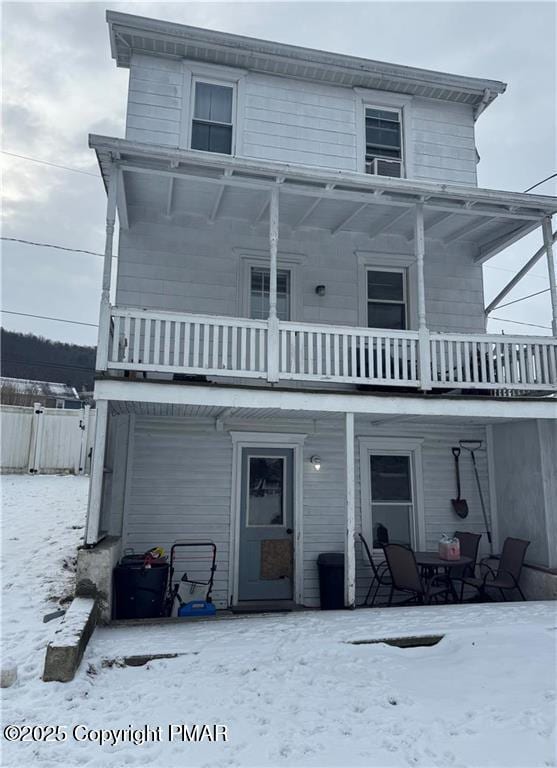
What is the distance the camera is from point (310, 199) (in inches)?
309

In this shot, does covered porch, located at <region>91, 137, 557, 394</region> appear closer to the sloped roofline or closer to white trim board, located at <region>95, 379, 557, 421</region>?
white trim board, located at <region>95, 379, 557, 421</region>

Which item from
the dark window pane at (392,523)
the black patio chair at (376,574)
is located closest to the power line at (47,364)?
the dark window pane at (392,523)

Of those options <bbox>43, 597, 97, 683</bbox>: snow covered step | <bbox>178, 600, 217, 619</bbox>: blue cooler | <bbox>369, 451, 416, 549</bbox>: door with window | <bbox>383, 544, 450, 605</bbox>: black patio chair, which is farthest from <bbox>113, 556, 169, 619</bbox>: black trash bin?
<bbox>369, 451, 416, 549</bbox>: door with window

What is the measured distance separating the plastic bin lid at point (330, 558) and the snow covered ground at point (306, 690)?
1.53 meters

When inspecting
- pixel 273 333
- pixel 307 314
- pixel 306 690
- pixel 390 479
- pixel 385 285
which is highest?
pixel 385 285

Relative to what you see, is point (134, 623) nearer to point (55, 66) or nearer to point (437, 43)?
point (55, 66)

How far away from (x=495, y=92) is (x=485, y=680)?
9590 mm

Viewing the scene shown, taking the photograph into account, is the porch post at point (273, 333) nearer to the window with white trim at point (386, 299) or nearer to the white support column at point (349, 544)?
the white support column at point (349, 544)

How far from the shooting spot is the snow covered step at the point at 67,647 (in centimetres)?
404

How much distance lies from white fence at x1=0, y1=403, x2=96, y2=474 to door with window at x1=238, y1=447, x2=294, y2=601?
Answer: 9.38 metres

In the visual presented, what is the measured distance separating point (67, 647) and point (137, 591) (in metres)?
2.06

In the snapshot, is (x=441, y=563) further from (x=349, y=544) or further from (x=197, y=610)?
(x=197, y=610)

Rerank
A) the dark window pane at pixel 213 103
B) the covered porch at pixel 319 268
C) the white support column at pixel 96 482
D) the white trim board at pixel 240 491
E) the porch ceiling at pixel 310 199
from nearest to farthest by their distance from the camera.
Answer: the white support column at pixel 96 482
the covered porch at pixel 319 268
the porch ceiling at pixel 310 199
the white trim board at pixel 240 491
the dark window pane at pixel 213 103

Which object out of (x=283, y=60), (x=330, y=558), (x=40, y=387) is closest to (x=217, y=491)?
(x=330, y=558)
